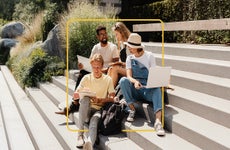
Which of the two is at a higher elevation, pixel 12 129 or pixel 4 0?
pixel 4 0

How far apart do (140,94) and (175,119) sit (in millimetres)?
728

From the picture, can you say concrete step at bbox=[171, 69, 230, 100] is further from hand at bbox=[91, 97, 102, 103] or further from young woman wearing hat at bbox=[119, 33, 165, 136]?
hand at bbox=[91, 97, 102, 103]

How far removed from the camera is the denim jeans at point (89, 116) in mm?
3847

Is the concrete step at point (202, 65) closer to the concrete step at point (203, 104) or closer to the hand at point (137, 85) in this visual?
the concrete step at point (203, 104)

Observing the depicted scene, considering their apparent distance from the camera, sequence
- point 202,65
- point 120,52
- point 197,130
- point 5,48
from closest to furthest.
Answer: point 197,130 → point 202,65 → point 120,52 → point 5,48

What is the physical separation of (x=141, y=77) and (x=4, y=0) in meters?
40.1

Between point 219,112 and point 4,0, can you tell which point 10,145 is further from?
point 4,0

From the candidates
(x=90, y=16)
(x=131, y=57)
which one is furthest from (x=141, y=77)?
(x=90, y=16)

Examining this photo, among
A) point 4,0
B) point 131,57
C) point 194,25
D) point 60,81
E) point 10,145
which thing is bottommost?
point 10,145

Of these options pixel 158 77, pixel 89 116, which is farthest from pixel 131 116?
pixel 158 77

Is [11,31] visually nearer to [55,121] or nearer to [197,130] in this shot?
[55,121]

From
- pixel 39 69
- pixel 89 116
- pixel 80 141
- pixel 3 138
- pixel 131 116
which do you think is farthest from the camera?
pixel 39 69

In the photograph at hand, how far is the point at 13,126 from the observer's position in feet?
19.5

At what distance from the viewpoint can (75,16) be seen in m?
8.56
